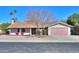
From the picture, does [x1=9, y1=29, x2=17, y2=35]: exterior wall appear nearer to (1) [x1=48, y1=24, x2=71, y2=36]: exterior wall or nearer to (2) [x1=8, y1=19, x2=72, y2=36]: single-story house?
(2) [x1=8, y1=19, x2=72, y2=36]: single-story house

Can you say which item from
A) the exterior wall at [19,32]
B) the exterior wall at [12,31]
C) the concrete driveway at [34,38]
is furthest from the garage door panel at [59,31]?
the exterior wall at [12,31]

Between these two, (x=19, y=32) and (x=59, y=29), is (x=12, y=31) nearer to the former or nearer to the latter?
(x=19, y=32)

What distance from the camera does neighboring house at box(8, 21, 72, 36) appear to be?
19.7ft

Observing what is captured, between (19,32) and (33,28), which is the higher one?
(33,28)

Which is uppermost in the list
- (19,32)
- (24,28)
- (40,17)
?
(40,17)

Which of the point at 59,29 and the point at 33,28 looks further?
the point at 59,29

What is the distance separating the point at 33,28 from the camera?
6.00 meters

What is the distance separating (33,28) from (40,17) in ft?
1.19

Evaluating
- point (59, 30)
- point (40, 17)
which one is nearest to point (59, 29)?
point (59, 30)

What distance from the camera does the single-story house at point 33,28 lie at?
6.02m

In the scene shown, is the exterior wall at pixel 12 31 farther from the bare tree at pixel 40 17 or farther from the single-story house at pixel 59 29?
the single-story house at pixel 59 29

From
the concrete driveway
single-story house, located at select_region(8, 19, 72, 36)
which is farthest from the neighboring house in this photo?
the concrete driveway

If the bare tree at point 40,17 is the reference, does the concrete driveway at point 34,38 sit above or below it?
below
